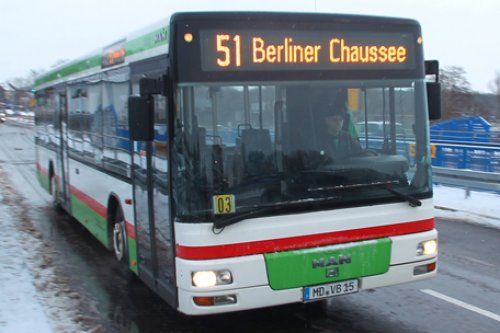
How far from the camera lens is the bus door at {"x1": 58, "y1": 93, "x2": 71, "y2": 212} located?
9.90m

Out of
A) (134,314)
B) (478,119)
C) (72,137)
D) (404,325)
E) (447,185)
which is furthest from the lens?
(478,119)

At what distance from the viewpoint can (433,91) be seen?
5.42 m

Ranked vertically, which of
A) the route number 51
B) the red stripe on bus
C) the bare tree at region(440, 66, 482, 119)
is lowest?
the red stripe on bus

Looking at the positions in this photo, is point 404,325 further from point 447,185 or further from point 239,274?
point 447,185

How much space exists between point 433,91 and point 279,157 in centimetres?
181

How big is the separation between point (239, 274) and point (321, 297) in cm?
75

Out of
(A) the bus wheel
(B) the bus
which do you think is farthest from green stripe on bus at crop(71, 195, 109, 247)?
(B) the bus

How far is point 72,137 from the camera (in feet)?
30.7

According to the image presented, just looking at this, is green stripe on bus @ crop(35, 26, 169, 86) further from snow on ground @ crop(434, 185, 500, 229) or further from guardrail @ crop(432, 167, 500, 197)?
guardrail @ crop(432, 167, 500, 197)

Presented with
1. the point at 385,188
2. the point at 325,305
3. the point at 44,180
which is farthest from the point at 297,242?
the point at 44,180

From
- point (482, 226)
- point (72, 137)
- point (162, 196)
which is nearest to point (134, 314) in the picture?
point (162, 196)

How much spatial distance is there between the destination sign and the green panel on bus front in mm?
1527

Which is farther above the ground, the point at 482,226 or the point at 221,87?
the point at 221,87

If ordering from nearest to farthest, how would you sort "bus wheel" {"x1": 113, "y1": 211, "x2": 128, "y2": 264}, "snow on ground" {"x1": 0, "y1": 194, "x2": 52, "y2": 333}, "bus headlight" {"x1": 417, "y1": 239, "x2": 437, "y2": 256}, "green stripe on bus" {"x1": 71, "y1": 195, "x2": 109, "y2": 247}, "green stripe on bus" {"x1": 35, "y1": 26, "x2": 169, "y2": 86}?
1. "green stripe on bus" {"x1": 35, "y1": 26, "x2": 169, "y2": 86}
2. "bus headlight" {"x1": 417, "y1": 239, "x2": 437, "y2": 256}
3. "snow on ground" {"x1": 0, "y1": 194, "x2": 52, "y2": 333}
4. "bus wheel" {"x1": 113, "y1": 211, "x2": 128, "y2": 264}
5. "green stripe on bus" {"x1": 71, "y1": 195, "x2": 109, "y2": 247}
